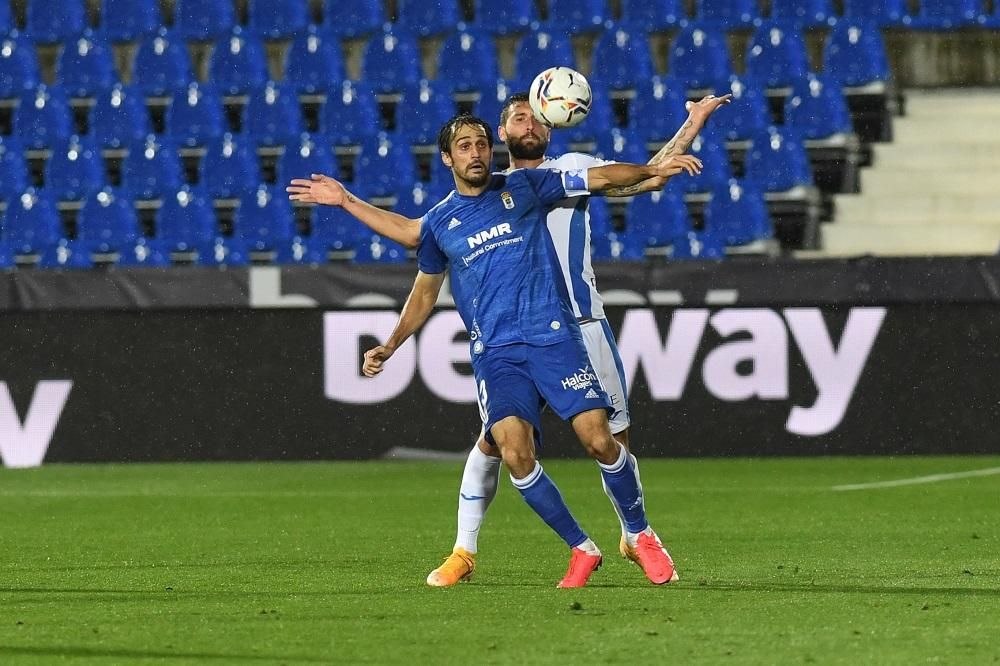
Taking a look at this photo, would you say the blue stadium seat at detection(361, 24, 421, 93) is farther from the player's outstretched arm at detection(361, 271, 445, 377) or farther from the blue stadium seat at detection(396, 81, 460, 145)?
the player's outstretched arm at detection(361, 271, 445, 377)

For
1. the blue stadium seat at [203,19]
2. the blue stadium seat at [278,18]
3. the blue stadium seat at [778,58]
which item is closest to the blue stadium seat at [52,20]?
the blue stadium seat at [203,19]

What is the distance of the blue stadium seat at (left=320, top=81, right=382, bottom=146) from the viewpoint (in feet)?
52.6

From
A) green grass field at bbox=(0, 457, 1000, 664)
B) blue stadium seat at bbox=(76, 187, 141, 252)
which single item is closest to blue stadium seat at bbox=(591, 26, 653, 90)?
blue stadium seat at bbox=(76, 187, 141, 252)

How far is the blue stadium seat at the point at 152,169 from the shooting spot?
52.5 feet

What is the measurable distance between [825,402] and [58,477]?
5.35 m

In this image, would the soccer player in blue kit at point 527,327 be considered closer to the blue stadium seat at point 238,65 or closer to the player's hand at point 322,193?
the player's hand at point 322,193

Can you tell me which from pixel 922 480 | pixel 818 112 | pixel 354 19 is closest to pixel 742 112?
pixel 818 112

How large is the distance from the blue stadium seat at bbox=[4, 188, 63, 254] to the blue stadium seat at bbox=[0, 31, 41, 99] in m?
1.42

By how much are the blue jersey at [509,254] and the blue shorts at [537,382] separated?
0.16 feet

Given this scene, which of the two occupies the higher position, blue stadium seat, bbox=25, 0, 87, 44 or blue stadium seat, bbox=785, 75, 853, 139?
blue stadium seat, bbox=25, 0, 87, 44

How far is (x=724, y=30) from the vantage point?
53.7 ft

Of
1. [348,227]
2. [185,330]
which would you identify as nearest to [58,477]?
[185,330]

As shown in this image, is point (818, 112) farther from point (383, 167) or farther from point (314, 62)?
point (314, 62)

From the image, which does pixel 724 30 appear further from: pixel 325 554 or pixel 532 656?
pixel 532 656
